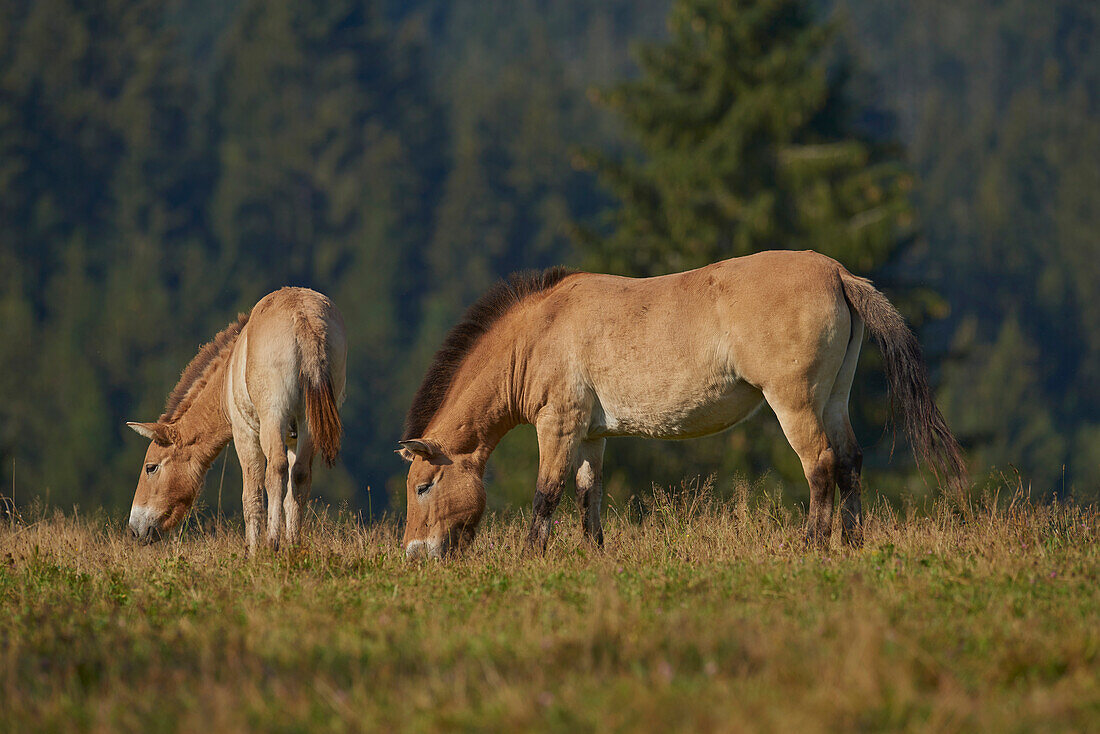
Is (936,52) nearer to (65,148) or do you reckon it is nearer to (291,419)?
(65,148)

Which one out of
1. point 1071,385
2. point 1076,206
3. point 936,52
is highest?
point 936,52

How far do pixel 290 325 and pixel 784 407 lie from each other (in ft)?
11.4

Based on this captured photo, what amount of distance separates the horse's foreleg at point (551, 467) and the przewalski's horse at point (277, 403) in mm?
1439

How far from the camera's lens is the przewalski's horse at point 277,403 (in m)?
8.08

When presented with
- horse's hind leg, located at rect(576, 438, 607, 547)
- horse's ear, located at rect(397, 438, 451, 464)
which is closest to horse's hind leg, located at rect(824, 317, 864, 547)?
horse's hind leg, located at rect(576, 438, 607, 547)

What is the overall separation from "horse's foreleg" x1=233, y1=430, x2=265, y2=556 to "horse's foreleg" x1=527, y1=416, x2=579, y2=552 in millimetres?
1972

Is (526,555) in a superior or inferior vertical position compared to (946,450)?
inferior

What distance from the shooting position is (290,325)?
826 centimetres

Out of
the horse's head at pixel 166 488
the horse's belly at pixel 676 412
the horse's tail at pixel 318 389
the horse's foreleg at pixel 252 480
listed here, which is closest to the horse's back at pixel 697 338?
the horse's belly at pixel 676 412

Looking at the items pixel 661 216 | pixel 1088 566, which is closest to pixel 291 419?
pixel 1088 566

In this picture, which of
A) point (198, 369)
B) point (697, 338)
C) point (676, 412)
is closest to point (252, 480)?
point (198, 369)

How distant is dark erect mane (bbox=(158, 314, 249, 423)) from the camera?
9.45 m

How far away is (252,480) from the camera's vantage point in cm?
845

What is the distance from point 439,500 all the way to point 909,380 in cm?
330
